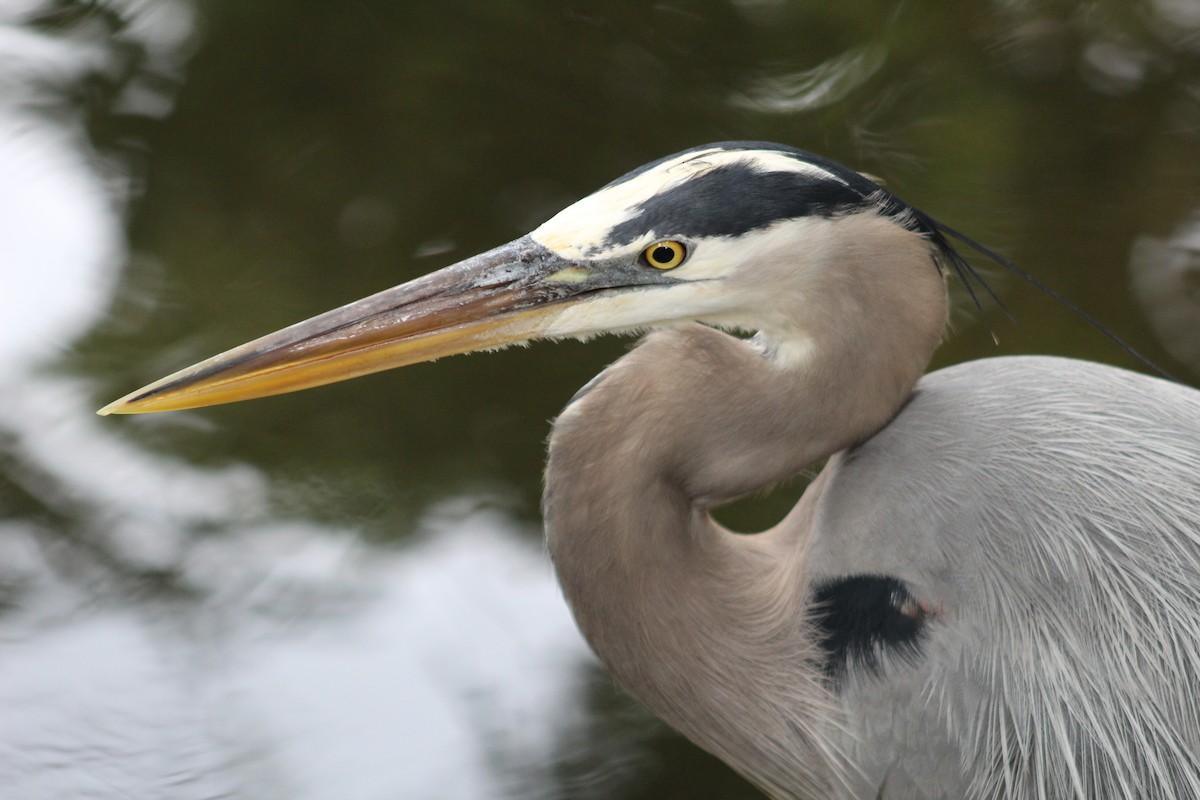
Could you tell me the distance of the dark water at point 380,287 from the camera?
246 centimetres

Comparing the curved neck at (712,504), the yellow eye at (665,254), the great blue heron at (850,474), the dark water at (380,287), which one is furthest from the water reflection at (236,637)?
the yellow eye at (665,254)

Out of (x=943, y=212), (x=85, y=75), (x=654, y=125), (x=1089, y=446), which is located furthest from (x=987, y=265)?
(x=85, y=75)

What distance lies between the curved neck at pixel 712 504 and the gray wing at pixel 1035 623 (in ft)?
0.36

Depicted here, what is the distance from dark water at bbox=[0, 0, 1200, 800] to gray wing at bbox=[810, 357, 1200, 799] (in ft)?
2.12

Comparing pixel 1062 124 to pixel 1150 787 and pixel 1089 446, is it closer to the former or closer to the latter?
pixel 1089 446

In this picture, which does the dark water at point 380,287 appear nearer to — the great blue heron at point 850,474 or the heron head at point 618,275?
the great blue heron at point 850,474

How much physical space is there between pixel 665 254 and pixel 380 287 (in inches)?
63.9

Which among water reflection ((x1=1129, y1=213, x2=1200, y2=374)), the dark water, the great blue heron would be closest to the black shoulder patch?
the great blue heron

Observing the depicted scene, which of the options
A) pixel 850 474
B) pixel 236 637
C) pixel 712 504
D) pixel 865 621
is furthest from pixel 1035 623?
pixel 236 637

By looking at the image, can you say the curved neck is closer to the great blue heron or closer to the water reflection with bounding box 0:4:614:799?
the great blue heron

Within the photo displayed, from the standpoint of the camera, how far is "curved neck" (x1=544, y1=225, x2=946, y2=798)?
174 centimetres

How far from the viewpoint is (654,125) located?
3.56 m

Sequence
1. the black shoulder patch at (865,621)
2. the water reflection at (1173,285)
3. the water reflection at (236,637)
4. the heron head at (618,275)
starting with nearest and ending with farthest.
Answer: the heron head at (618,275)
the black shoulder patch at (865,621)
the water reflection at (236,637)
the water reflection at (1173,285)

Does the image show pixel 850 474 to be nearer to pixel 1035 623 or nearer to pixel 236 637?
pixel 1035 623
